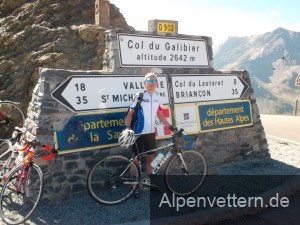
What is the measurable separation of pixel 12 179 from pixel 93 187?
4.98 ft

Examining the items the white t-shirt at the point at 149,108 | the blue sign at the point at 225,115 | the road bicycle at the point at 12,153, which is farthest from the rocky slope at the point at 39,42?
the white t-shirt at the point at 149,108

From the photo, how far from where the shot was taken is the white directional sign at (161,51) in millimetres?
6844

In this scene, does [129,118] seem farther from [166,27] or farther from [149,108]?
[166,27]

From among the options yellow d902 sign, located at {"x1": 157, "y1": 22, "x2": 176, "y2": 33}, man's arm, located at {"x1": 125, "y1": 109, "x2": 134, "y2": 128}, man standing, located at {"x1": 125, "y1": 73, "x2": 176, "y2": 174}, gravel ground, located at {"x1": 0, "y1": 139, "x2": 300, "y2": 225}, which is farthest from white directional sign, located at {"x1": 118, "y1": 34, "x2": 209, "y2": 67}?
gravel ground, located at {"x1": 0, "y1": 139, "x2": 300, "y2": 225}

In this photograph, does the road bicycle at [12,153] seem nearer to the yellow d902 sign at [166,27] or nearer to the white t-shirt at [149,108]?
the white t-shirt at [149,108]

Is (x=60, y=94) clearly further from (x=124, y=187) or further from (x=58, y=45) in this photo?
(x=58, y=45)

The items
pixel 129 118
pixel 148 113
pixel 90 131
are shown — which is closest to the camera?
pixel 129 118

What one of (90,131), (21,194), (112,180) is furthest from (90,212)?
(90,131)

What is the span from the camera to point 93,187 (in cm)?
616

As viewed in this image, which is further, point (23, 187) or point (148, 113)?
point (148, 113)

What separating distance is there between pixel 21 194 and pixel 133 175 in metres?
1.85

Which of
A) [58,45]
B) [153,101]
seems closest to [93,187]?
[153,101]

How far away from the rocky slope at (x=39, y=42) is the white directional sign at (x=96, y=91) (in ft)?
17.5

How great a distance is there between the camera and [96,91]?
635 centimetres
